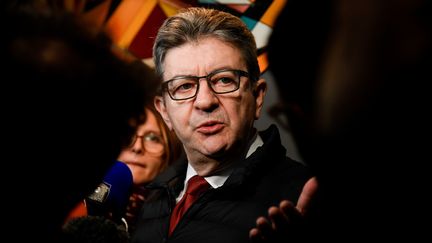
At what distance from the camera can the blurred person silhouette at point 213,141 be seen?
167 centimetres

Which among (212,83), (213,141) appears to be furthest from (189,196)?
(212,83)

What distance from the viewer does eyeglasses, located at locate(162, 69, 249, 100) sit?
1.82m

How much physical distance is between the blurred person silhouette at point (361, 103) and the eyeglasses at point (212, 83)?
1026 millimetres

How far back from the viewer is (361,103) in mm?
658

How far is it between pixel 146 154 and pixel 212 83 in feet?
2.14

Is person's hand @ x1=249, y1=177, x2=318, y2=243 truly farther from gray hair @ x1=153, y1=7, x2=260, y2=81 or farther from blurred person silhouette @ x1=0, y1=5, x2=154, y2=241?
gray hair @ x1=153, y1=7, x2=260, y2=81

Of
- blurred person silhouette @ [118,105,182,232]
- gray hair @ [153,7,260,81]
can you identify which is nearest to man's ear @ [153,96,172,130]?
gray hair @ [153,7,260,81]

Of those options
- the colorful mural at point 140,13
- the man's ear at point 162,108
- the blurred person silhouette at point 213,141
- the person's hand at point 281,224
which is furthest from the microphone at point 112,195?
the colorful mural at point 140,13

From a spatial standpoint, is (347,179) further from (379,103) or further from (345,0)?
(345,0)

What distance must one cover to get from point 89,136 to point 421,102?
498 millimetres

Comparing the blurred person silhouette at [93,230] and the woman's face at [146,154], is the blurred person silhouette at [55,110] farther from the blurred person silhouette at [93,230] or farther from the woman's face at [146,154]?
the woman's face at [146,154]

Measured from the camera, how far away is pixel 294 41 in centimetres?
75

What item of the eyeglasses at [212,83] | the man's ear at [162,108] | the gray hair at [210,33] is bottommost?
the man's ear at [162,108]

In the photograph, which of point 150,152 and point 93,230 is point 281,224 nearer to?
point 93,230
